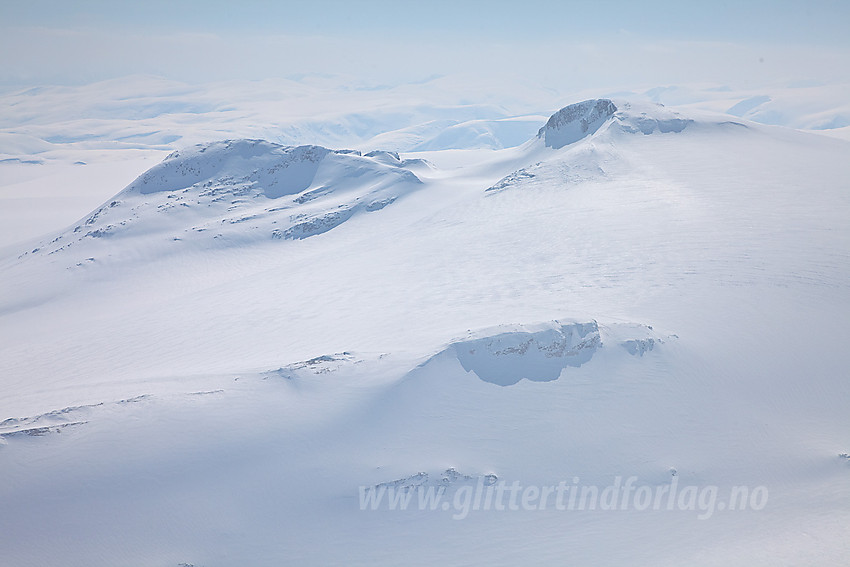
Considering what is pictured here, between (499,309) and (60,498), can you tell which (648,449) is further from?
(60,498)

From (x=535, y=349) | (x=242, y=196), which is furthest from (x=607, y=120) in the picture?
(x=535, y=349)

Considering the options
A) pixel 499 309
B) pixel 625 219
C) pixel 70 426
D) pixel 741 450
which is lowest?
pixel 741 450

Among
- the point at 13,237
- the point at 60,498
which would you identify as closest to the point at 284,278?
the point at 60,498

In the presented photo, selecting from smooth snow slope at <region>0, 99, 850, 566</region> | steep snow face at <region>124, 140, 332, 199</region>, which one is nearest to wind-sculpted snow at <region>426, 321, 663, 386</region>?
smooth snow slope at <region>0, 99, 850, 566</region>

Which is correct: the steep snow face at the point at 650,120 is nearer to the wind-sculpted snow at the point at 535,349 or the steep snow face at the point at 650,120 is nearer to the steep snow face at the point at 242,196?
the steep snow face at the point at 242,196

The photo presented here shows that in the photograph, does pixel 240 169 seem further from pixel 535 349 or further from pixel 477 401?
pixel 477 401

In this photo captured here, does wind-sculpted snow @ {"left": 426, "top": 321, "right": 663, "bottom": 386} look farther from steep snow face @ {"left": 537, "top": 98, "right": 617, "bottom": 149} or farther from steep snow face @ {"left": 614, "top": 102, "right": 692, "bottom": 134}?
steep snow face @ {"left": 537, "top": 98, "right": 617, "bottom": 149}
